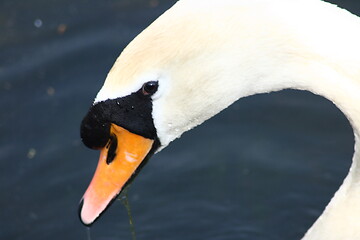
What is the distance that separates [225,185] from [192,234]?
19.8 inches

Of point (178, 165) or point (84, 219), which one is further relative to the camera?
point (178, 165)

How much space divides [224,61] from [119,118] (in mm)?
628

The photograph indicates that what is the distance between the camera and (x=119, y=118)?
3.69m

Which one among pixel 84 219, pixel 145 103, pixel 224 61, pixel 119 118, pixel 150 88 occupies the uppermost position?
pixel 224 61

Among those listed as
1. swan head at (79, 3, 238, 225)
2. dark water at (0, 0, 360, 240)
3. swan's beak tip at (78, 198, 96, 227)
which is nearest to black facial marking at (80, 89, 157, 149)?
swan head at (79, 3, 238, 225)

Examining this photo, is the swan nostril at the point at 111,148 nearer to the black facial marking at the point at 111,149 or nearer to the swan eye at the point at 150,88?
the black facial marking at the point at 111,149

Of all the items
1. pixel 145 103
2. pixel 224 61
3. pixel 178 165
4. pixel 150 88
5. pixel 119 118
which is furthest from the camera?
pixel 178 165

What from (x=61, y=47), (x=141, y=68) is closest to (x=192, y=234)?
(x=61, y=47)

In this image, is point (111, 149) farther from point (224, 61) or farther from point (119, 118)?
point (224, 61)

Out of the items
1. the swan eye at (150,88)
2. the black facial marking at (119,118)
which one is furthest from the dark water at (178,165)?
the swan eye at (150,88)

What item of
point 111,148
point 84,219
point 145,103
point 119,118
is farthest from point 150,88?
point 84,219

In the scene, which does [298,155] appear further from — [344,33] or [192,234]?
[344,33]

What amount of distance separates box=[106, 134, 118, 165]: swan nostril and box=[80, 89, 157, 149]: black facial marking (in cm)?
2

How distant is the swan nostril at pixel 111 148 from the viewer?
3.88m
